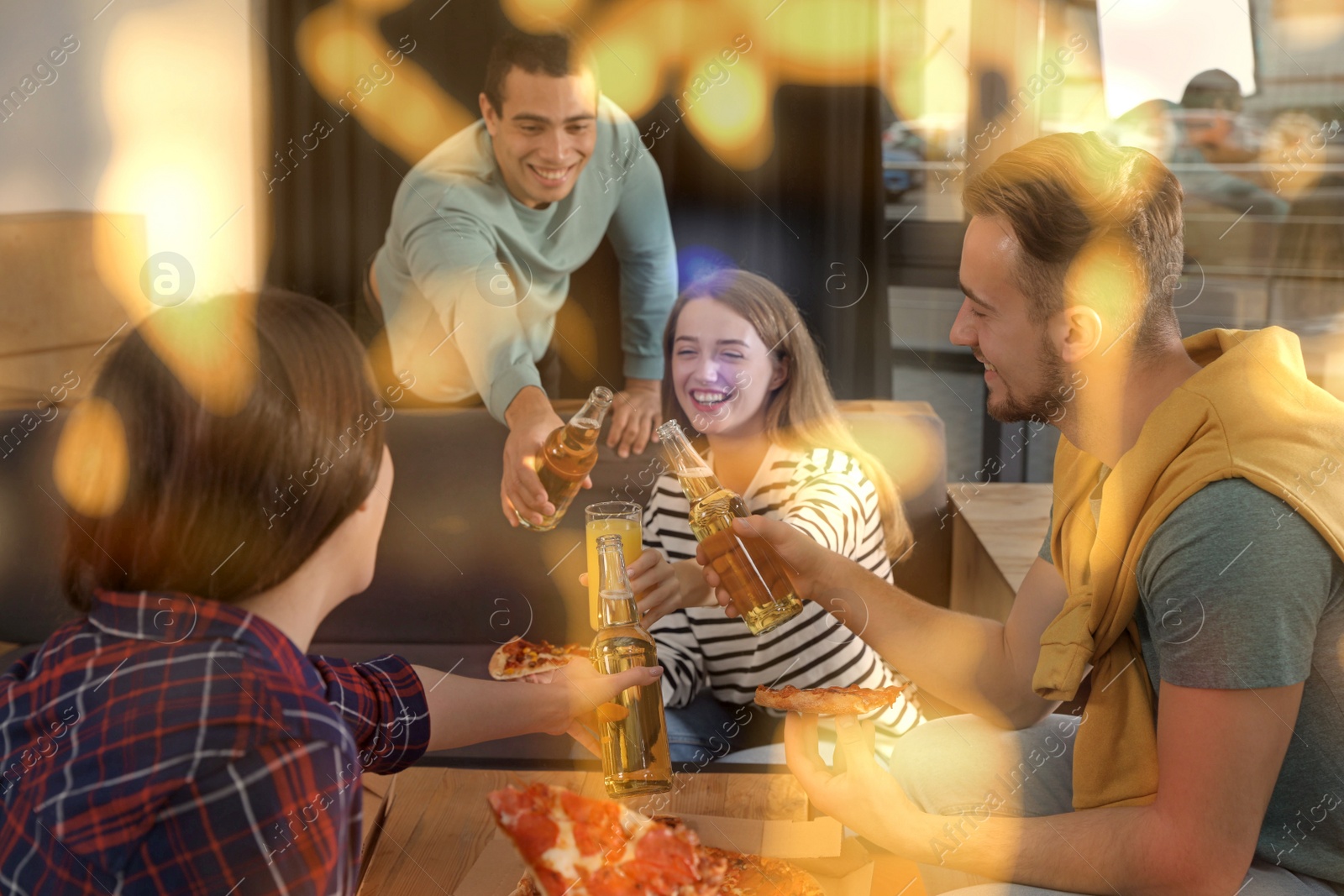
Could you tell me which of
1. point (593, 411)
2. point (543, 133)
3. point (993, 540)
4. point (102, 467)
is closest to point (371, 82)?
point (543, 133)

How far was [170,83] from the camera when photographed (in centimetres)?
243

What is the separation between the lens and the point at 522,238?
7.33ft

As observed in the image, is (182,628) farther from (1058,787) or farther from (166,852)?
(1058,787)

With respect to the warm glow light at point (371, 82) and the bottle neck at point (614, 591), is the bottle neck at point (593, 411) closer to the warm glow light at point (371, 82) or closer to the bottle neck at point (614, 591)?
the bottle neck at point (614, 591)

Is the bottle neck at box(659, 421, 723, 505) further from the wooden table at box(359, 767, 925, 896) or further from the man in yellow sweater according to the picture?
the wooden table at box(359, 767, 925, 896)

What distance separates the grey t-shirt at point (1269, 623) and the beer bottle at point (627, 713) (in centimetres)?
48

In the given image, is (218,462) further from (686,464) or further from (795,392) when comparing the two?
(795,392)

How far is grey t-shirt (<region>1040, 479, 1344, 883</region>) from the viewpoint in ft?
2.93

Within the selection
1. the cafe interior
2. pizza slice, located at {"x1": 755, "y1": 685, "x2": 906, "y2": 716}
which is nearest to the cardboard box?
the cafe interior

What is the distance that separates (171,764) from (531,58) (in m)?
1.99

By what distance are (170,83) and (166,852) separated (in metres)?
2.22

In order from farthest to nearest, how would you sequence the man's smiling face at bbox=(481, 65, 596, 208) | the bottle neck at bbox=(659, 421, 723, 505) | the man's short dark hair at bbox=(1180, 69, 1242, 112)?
the man's short dark hair at bbox=(1180, 69, 1242, 112) < the man's smiling face at bbox=(481, 65, 596, 208) < the bottle neck at bbox=(659, 421, 723, 505)

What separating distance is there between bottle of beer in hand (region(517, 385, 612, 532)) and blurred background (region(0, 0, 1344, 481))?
542mm

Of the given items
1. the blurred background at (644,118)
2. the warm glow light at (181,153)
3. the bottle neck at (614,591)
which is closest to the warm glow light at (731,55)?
the blurred background at (644,118)
